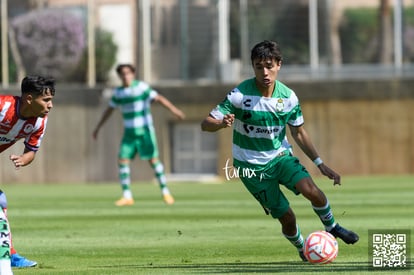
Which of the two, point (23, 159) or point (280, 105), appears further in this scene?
point (280, 105)

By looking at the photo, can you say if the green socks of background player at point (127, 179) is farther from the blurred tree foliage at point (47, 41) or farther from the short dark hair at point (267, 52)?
the blurred tree foliage at point (47, 41)

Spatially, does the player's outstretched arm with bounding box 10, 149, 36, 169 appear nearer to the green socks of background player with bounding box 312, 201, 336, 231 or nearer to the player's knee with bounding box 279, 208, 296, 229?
the player's knee with bounding box 279, 208, 296, 229

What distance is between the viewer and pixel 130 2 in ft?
103

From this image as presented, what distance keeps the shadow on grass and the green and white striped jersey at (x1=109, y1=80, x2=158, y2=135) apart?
938 centimetres

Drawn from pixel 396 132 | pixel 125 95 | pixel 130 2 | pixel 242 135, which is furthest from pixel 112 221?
pixel 130 2

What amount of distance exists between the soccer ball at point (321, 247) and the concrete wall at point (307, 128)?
17945 mm

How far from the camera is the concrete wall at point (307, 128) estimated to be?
2867 centimetres

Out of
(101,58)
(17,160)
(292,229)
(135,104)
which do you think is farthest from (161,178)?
(101,58)

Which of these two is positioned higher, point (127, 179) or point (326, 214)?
point (326, 214)

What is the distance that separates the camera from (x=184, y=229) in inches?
581

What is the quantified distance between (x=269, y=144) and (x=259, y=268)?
1.23 meters

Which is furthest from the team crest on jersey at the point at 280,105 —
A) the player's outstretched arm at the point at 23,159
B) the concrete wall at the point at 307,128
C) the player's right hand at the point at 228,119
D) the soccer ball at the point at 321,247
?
the concrete wall at the point at 307,128

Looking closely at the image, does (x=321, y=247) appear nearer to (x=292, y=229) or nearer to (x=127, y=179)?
(x=292, y=229)

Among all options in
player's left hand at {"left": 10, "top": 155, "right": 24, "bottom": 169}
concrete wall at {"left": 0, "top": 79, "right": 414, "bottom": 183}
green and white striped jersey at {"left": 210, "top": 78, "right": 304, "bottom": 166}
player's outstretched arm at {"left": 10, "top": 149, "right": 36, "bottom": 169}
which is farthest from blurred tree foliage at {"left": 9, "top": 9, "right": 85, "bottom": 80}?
player's left hand at {"left": 10, "top": 155, "right": 24, "bottom": 169}
